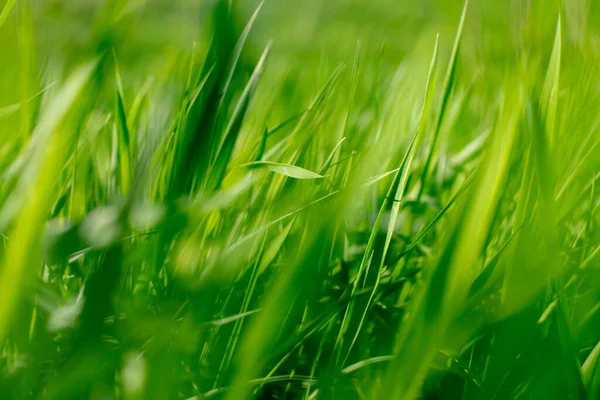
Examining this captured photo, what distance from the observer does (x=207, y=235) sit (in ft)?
1.38

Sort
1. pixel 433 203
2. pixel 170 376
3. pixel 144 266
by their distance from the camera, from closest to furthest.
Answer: pixel 170 376 → pixel 144 266 → pixel 433 203

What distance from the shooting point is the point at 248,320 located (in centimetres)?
34

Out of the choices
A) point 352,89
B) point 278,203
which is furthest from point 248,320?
point 352,89

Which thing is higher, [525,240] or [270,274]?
[525,240]

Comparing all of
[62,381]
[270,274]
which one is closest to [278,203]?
[270,274]

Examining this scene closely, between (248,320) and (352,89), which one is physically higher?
(352,89)

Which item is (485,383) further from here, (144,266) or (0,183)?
(0,183)

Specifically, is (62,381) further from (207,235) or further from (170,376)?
(207,235)

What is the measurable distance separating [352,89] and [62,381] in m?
0.32

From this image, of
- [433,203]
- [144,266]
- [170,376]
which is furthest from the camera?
[433,203]

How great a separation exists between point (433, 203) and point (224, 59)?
11.4 inches

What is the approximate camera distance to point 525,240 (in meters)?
0.27

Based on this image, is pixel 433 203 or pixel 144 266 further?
pixel 433 203

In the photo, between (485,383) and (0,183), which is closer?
(485,383)
